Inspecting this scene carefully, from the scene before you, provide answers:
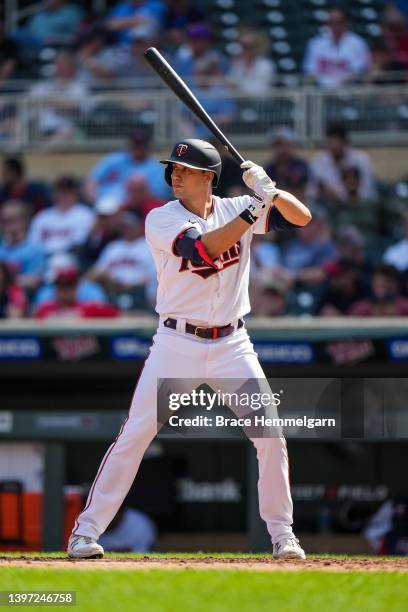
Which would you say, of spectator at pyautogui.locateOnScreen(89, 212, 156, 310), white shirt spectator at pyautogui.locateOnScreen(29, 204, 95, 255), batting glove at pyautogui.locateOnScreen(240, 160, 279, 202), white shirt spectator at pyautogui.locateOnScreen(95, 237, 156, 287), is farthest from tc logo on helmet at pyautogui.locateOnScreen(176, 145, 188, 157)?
white shirt spectator at pyautogui.locateOnScreen(29, 204, 95, 255)

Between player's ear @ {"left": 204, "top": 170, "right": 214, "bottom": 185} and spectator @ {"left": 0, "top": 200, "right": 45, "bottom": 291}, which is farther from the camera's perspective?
spectator @ {"left": 0, "top": 200, "right": 45, "bottom": 291}

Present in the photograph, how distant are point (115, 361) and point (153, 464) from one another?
2.61ft

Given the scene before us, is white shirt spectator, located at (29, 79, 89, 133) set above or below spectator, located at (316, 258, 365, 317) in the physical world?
above

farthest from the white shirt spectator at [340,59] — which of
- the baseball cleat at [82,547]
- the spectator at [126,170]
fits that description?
the baseball cleat at [82,547]

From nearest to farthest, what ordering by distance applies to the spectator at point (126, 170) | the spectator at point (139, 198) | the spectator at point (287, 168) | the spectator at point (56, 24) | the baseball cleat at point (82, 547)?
the baseball cleat at point (82, 547)
the spectator at point (287, 168)
the spectator at point (139, 198)
the spectator at point (126, 170)
the spectator at point (56, 24)

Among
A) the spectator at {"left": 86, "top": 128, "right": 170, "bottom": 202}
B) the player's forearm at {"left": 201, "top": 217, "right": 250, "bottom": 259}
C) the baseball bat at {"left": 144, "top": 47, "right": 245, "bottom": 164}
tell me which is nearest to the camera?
the player's forearm at {"left": 201, "top": 217, "right": 250, "bottom": 259}

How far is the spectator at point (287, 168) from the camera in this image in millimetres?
10406

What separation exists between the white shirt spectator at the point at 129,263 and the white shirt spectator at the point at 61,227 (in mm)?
482

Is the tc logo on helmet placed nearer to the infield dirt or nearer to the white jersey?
the white jersey

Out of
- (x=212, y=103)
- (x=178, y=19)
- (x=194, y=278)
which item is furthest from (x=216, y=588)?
(x=178, y=19)

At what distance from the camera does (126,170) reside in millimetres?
11078

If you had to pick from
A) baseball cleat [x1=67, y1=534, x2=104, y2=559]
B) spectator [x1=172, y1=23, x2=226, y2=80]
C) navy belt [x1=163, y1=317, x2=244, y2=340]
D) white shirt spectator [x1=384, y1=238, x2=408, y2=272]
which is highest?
spectator [x1=172, y1=23, x2=226, y2=80]

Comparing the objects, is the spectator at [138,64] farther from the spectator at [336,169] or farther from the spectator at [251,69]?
the spectator at [336,169]

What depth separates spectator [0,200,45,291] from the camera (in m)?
10.2
